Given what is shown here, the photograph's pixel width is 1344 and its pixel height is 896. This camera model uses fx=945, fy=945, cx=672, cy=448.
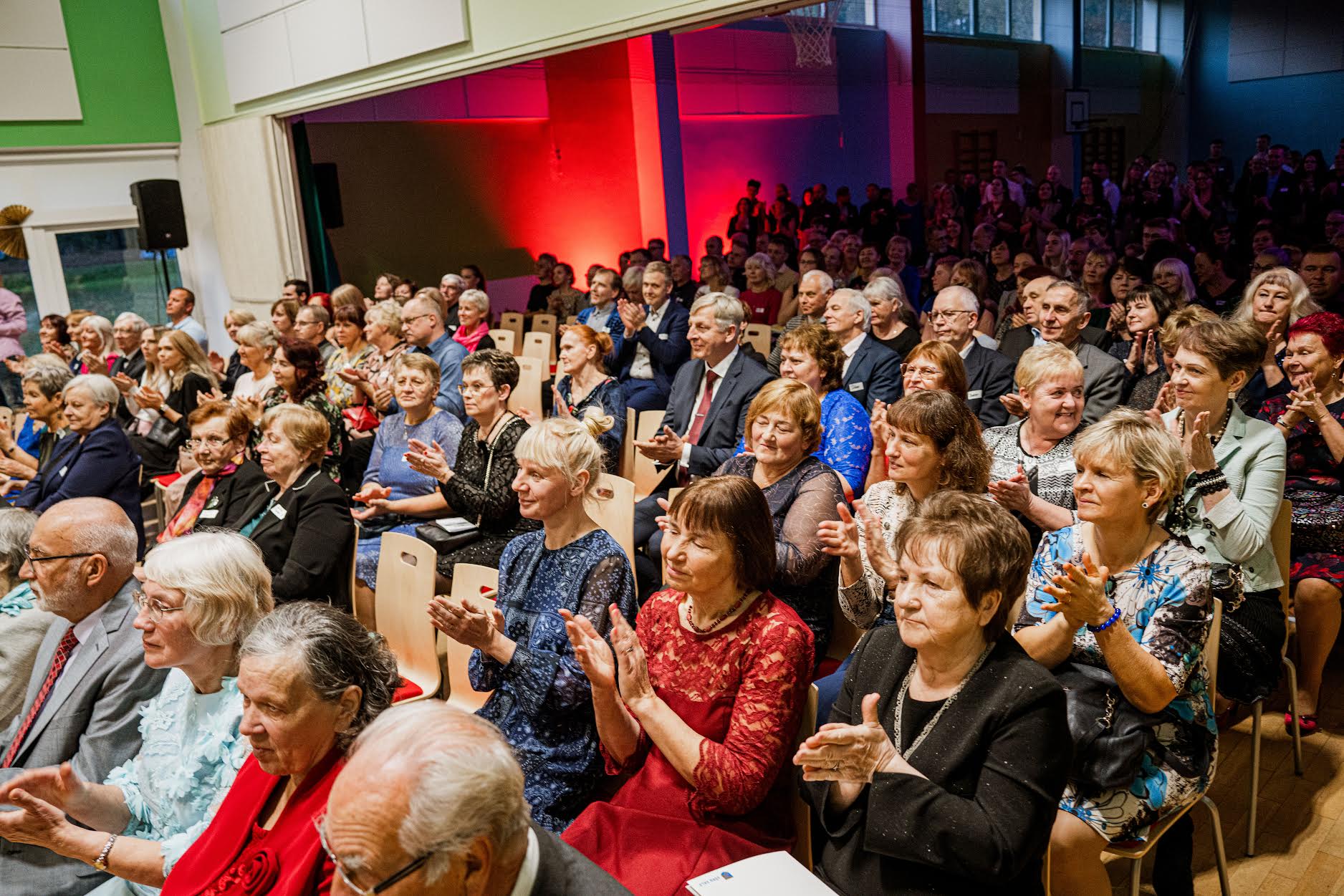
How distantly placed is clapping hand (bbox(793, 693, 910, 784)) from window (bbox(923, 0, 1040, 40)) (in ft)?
42.0

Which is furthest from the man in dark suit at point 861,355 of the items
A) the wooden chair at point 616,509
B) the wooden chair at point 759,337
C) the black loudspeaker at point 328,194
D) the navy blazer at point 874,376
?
the black loudspeaker at point 328,194

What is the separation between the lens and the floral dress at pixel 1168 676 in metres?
1.98

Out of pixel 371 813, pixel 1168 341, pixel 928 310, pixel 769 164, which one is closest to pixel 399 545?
pixel 371 813

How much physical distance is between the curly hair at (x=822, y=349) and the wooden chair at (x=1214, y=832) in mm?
1917

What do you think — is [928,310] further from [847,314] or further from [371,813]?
[371,813]

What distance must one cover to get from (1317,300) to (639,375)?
12.7 ft

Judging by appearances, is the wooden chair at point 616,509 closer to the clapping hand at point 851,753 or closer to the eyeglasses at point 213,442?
the eyeglasses at point 213,442

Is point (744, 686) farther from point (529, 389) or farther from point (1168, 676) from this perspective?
point (529, 389)

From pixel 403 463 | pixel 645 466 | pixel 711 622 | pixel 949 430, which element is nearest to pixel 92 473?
pixel 403 463

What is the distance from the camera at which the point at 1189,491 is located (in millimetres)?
2637

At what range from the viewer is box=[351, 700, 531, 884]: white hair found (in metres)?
1.20

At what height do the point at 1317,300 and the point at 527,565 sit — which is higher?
the point at 1317,300

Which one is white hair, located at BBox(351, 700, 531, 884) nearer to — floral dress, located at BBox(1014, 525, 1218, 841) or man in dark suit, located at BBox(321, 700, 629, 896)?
man in dark suit, located at BBox(321, 700, 629, 896)

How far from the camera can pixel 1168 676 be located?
1.95 metres
